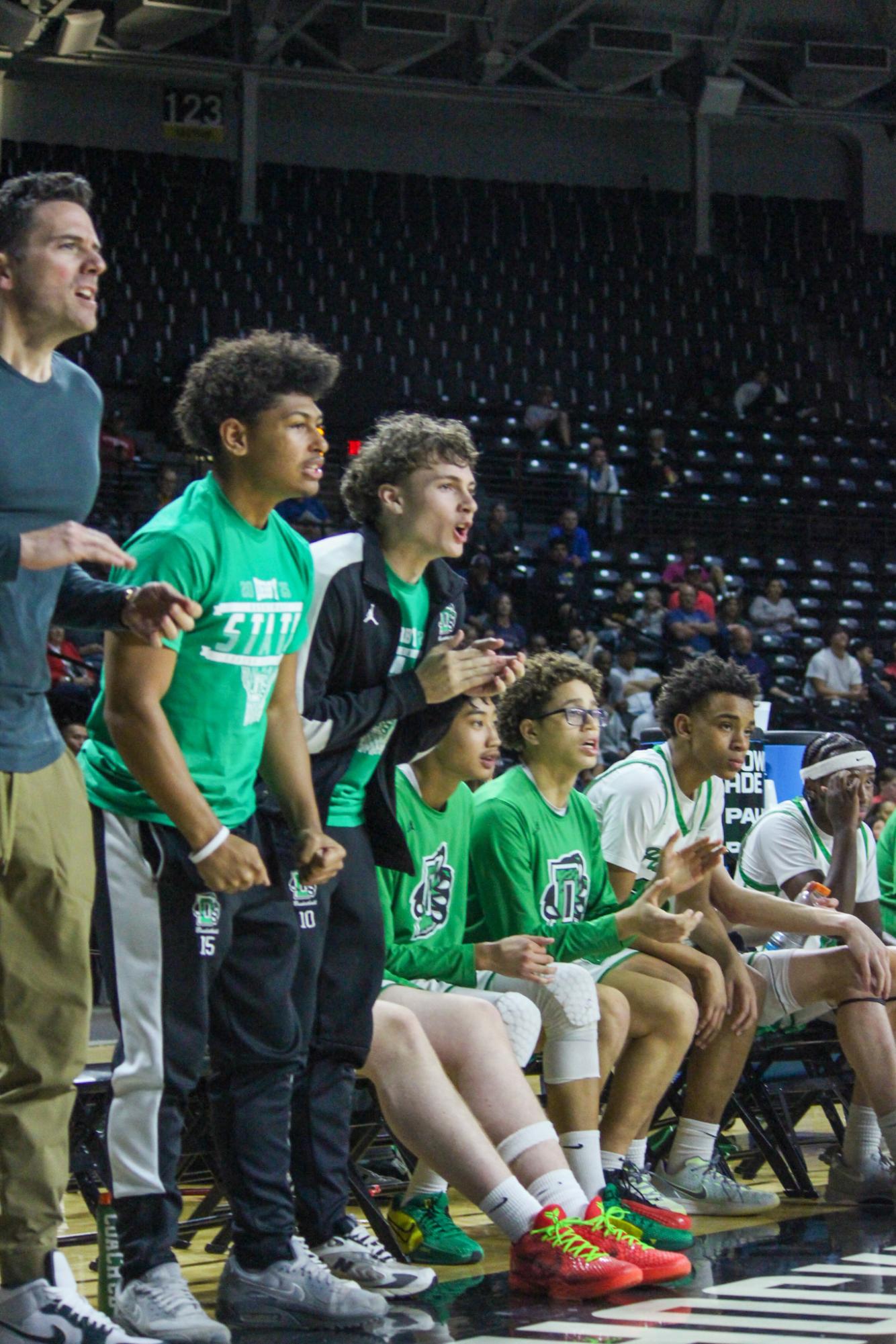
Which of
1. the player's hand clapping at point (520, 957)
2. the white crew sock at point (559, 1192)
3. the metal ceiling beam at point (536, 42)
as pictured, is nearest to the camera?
the white crew sock at point (559, 1192)

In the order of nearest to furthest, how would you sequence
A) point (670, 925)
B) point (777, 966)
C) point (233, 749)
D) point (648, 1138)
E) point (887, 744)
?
point (233, 749) < point (670, 925) < point (777, 966) < point (648, 1138) < point (887, 744)

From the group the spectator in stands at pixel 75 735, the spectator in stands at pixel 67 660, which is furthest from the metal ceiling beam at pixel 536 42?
the spectator in stands at pixel 75 735

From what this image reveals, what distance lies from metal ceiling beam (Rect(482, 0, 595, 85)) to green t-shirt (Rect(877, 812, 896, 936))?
14.0m

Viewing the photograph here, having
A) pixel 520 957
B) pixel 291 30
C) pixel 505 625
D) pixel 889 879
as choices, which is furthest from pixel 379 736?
pixel 291 30

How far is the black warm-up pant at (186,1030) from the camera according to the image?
297cm

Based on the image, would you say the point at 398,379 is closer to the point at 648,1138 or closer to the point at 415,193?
the point at 415,193

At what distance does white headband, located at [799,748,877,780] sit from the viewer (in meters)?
5.27

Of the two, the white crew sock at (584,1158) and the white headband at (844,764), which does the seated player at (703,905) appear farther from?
the white crew sock at (584,1158)

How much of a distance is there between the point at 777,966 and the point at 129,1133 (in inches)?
101

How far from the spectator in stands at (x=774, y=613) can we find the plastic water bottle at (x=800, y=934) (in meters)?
10.4

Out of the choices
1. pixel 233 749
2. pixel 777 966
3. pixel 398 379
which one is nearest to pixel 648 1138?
pixel 777 966

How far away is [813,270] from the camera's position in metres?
21.3

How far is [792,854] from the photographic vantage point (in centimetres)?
545

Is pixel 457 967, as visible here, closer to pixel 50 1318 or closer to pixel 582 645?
pixel 50 1318
